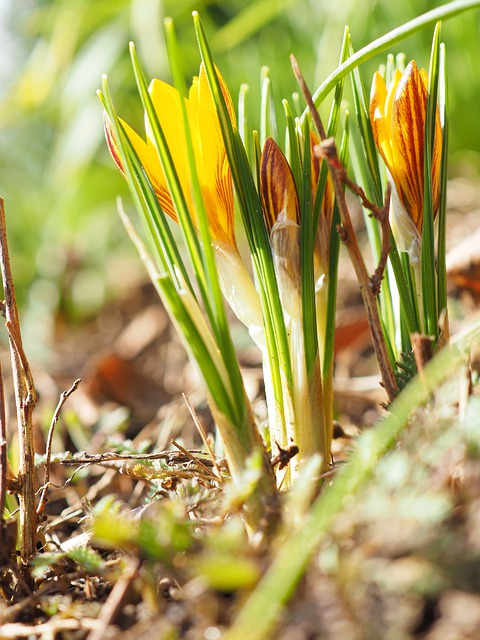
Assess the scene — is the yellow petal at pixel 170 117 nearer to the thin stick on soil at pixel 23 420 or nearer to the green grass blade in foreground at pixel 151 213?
the green grass blade in foreground at pixel 151 213

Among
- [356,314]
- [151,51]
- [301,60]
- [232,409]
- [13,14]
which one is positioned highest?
[13,14]

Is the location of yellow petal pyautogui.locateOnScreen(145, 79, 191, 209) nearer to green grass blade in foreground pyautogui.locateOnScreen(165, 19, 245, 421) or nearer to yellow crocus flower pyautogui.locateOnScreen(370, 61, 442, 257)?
green grass blade in foreground pyautogui.locateOnScreen(165, 19, 245, 421)

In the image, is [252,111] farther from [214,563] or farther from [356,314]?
[214,563]

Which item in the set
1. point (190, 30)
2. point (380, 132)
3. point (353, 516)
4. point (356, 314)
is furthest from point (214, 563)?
point (190, 30)

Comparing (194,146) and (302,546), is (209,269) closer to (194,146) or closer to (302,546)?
(194,146)

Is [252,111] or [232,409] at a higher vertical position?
[252,111]

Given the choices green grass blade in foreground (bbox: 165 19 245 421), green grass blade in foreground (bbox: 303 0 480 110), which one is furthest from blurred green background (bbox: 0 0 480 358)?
green grass blade in foreground (bbox: 165 19 245 421)

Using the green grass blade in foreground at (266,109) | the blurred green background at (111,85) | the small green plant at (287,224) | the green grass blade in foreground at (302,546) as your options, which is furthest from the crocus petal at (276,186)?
the blurred green background at (111,85)
